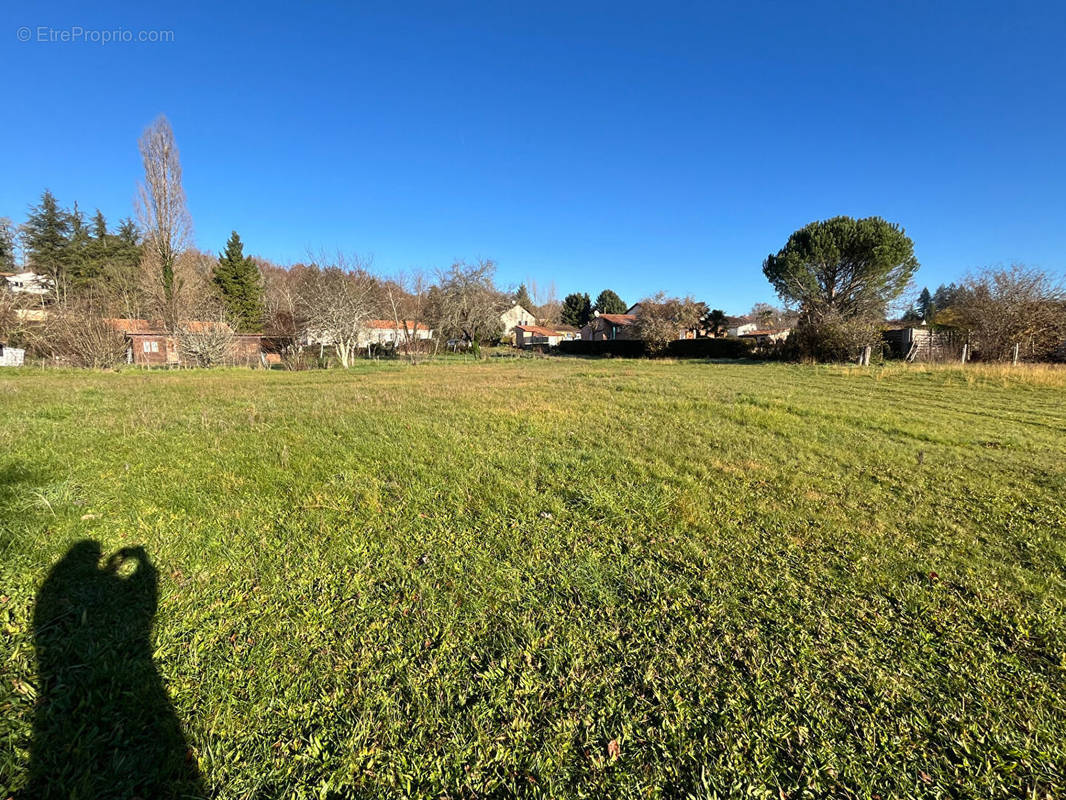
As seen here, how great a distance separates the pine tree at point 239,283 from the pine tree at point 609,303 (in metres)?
49.4

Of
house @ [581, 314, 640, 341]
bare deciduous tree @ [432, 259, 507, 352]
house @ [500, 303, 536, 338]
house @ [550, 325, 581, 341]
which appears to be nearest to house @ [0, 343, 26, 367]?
bare deciduous tree @ [432, 259, 507, 352]

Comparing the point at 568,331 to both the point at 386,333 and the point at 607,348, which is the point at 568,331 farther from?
the point at 386,333

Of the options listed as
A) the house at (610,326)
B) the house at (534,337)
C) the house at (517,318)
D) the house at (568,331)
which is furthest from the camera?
the house at (517,318)

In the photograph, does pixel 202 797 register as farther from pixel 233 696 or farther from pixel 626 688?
pixel 626 688

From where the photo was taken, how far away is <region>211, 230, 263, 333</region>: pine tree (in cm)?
3931

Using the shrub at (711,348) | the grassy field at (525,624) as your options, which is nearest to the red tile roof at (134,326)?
Result: the grassy field at (525,624)

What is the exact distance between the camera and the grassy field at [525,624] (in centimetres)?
170

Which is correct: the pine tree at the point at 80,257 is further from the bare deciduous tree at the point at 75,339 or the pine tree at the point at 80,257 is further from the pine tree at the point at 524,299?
the pine tree at the point at 524,299

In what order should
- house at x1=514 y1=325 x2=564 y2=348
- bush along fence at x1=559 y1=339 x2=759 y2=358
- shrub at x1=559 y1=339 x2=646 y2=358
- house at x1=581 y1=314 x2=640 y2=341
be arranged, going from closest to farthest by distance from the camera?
bush along fence at x1=559 y1=339 x2=759 y2=358
shrub at x1=559 y1=339 x2=646 y2=358
house at x1=581 y1=314 x2=640 y2=341
house at x1=514 y1=325 x2=564 y2=348

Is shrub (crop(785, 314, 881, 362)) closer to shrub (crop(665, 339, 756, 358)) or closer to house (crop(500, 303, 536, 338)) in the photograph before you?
shrub (crop(665, 339, 756, 358))

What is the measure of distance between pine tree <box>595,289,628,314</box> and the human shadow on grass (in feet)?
235

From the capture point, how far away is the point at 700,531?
3572mm

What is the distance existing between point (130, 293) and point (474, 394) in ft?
119

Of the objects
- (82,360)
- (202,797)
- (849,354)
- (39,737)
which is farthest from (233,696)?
(82,360)
